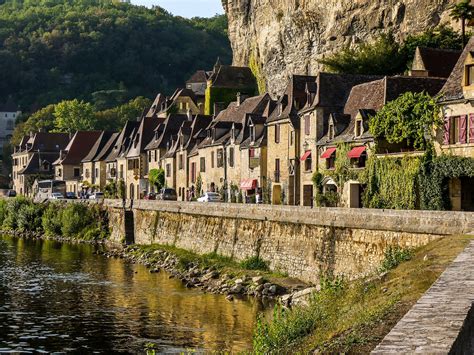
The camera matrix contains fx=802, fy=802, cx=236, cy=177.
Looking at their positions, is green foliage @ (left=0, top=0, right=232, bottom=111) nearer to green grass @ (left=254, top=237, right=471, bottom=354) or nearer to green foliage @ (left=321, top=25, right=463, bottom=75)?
green foliage @ (left=321, top=25, right=463, bottom=75)

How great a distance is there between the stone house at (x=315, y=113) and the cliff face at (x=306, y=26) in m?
17.9

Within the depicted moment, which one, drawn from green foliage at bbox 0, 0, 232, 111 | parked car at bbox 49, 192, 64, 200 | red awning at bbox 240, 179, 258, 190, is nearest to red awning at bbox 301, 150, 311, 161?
red awning at bbox 240, 179, 258, 190

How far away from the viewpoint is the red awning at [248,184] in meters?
61.7

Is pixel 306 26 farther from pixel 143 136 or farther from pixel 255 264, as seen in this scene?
pixel 255 264

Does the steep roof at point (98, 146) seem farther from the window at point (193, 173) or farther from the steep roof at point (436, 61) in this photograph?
the steep roof at point (436, 61)

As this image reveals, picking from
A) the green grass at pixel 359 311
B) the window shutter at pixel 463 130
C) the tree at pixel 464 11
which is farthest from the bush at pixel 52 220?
the green grass at pixel 359 311

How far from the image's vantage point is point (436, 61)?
52.1 meters

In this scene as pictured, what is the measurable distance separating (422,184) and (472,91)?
189 inches

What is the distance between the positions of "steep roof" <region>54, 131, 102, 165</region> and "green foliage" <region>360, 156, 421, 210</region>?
7120 centimetres

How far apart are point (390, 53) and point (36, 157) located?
6746 centimetres

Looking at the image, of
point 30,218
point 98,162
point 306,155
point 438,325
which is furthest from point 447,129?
point 98,162

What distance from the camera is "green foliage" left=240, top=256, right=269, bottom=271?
39.2m

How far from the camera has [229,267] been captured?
Answer: 135 feet

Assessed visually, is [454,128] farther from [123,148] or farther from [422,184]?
[123,148]
